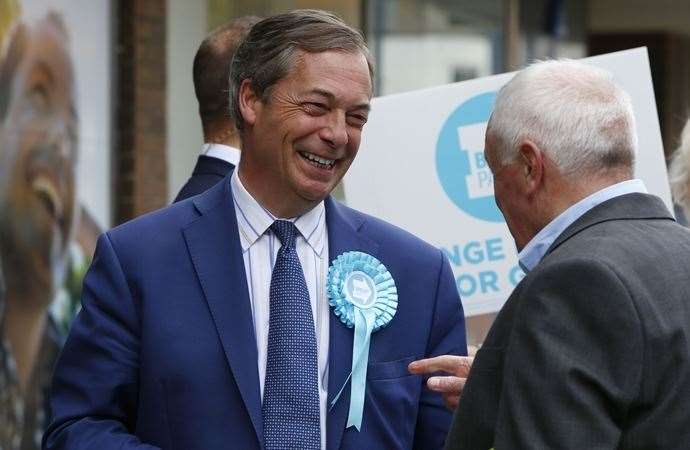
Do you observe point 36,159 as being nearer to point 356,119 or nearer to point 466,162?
point 466,162

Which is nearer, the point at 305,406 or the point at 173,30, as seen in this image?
the point at 305,406

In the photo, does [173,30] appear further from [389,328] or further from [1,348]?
[389,328]

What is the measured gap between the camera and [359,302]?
3357 millimetres

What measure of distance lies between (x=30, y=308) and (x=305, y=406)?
4213 mm

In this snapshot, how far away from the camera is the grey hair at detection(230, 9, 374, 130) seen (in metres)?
3.44

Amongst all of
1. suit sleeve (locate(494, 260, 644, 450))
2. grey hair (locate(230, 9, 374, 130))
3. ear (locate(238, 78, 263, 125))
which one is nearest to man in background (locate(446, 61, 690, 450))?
suit sleeve (locate(494, 260, 644, 450))

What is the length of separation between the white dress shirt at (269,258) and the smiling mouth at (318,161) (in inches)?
5.6

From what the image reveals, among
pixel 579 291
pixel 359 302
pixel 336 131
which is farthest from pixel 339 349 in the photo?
pixel 579 291

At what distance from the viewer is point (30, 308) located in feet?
23.7

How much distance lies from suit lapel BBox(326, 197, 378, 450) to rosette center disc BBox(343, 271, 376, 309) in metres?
0.06

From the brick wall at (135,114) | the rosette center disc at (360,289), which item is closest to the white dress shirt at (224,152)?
the rosette center disc at (360,289)

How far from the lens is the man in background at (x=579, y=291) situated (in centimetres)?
267

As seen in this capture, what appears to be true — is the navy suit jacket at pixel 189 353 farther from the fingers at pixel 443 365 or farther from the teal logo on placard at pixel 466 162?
the teal logo on placard at pixel 466 162

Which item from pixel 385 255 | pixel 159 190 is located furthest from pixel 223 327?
pixel 159 190
